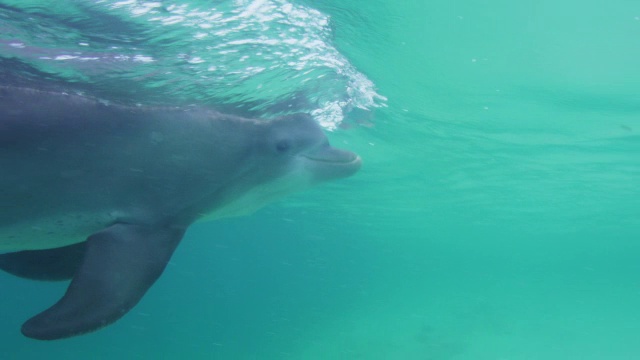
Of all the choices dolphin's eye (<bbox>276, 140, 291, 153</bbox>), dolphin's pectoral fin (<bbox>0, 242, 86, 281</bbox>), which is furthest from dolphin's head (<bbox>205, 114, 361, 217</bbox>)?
dolphin's pectoral fin (<bbox>0, 242, 86, 281</bbox>)

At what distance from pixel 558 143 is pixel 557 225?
Answer: 87.2 ft

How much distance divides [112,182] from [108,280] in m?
1.07

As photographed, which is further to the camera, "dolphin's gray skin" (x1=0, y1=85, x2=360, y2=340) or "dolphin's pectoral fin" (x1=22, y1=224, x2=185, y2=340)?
"dolphin's gray skin" (x1=0, y1=85, x2=360, y2=340)

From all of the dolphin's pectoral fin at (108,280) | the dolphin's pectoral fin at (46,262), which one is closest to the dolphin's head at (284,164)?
the dolphin's pectoral fin at (108,280)

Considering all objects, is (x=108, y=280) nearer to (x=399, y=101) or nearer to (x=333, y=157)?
(x=333, y=157)

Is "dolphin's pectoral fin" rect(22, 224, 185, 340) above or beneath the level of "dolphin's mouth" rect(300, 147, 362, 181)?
beneath

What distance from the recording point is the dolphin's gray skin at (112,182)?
375 centimetres

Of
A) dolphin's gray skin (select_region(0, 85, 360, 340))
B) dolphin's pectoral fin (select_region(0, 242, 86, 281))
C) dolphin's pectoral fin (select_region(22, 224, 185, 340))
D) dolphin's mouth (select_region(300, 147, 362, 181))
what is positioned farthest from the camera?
dolphin's mouth (select_region(300, 147, 362, 181))

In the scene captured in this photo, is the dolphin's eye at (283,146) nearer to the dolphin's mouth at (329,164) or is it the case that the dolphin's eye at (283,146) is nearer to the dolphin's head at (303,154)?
the dolphin's head at (303,154)

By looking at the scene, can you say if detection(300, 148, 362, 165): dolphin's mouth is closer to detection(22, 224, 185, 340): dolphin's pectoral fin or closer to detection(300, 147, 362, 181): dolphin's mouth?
detection(300, 147, 362, 181): dolphin's mouth

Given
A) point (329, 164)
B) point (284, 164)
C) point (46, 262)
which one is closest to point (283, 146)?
point (284, 164)

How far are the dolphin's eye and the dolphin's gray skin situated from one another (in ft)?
0.04

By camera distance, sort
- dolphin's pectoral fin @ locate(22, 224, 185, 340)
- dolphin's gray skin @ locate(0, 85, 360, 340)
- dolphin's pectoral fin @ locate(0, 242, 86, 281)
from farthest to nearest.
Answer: dolphin's pectoral fin @ locate(0, 242, 86, 281), dolphin's gray skin @ locate(0, 85, 360, 340), dolphin's pectoral fin @ locate(22, 224, 185, 340)

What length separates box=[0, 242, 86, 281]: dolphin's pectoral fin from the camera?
482cm
